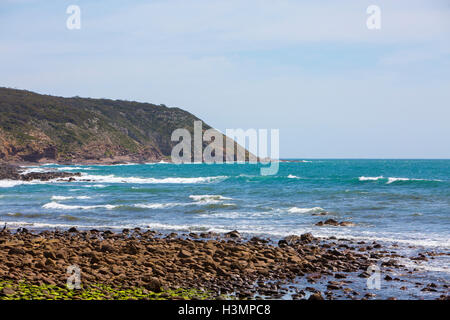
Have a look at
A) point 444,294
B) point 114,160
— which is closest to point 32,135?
point 114,160

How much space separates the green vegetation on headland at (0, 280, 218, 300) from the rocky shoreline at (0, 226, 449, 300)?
0.06 m

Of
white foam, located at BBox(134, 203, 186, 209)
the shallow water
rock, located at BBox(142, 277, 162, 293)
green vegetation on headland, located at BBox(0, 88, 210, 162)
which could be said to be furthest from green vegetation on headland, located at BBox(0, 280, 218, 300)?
green vegetation on headland, located at BBox(0, 88, 210, 162)

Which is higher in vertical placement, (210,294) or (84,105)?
(84,105)

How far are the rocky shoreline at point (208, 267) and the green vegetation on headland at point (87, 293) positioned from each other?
0.20 ft

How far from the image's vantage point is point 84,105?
6791 inches

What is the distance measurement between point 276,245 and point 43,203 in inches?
815

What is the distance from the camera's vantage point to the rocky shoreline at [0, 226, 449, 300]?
1038cm

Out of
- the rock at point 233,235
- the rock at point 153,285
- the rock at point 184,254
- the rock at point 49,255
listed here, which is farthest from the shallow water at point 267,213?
the rock at point 49,255

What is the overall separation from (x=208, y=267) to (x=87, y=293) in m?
3.55

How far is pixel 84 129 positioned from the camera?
139 m

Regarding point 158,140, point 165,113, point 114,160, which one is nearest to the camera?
point 114,160

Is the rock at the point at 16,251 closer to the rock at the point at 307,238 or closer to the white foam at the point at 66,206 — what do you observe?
the rock at the point at 307,238

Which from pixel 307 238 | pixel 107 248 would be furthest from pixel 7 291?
pixel 307 238

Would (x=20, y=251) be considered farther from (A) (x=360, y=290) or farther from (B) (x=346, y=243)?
(B) (x=346, y=243)
